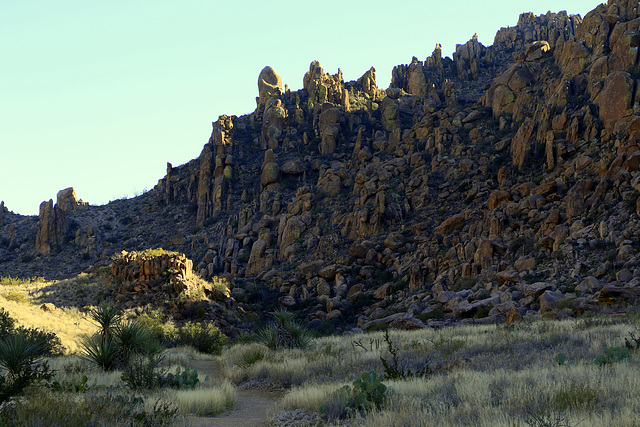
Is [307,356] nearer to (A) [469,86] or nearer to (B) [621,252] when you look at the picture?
(B) [621,252]

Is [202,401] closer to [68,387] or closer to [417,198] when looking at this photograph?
[68,387]

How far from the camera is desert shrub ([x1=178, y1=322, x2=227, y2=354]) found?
24.2 metres

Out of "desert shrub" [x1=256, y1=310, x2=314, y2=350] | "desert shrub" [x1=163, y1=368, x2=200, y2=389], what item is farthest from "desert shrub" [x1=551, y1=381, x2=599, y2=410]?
"desert shrub" [x1=256, y1=310, x2=314, y2=350]

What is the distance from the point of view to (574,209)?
3338cm

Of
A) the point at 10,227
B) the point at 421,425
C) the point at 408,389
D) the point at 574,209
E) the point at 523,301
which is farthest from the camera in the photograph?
the point at 10,227

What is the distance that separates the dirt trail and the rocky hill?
14624 millimetres

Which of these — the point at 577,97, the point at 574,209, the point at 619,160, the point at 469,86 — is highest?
the point at 469,86

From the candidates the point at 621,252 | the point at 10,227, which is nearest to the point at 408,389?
the point at 621,252

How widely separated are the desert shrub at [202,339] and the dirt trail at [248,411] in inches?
450

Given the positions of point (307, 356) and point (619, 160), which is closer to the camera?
Answer: point (307, 356)

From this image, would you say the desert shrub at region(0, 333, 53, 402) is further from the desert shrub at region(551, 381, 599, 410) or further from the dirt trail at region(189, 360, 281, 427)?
the desert shrub at region(551, 381, 599, 410)

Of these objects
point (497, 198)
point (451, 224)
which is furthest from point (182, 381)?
point (497, 198)

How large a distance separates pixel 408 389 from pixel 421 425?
283 cm

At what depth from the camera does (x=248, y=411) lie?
10.4 metres
